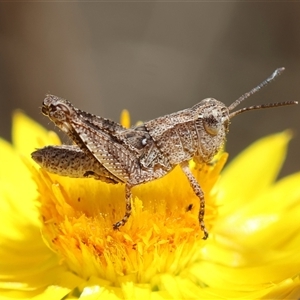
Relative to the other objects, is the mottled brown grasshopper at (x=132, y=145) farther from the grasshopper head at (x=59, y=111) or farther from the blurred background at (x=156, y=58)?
the blurred background at (x=156, y=58)

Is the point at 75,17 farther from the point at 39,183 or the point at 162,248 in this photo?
the point at 162,248

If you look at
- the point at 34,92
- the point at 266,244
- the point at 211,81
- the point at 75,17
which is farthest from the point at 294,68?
the point at 266,244

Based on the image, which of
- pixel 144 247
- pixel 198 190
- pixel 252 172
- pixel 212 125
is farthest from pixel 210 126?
pixel 252 172

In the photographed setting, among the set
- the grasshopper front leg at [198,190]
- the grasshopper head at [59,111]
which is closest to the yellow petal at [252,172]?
the grasshopper front leg at [198,190]

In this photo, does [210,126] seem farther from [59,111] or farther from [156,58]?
[156,58]

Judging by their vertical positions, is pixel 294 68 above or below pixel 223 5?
below

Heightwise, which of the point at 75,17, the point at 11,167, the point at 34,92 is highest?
the point at 75,17
